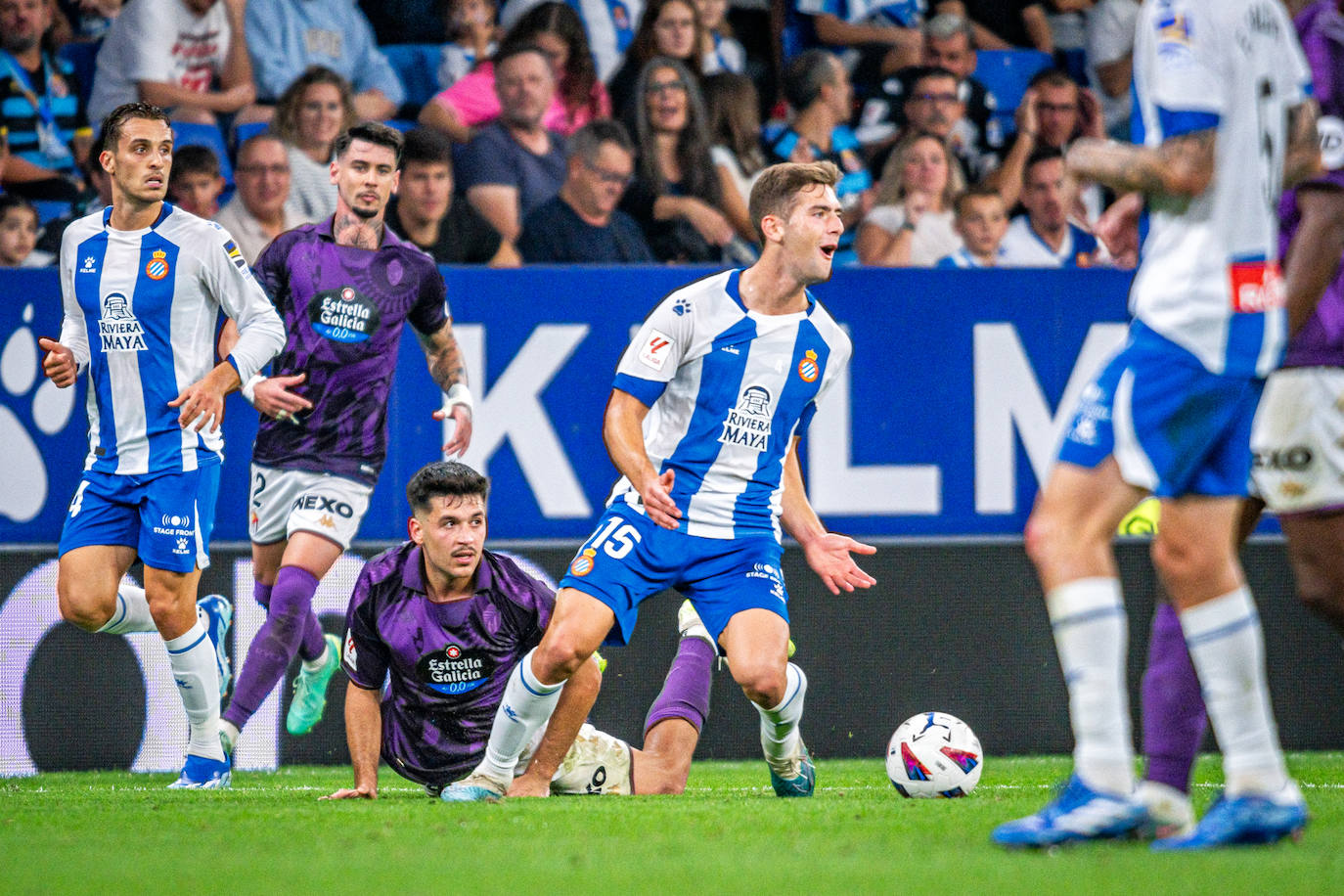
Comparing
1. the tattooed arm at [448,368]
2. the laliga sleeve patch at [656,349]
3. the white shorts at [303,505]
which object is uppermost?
the laliga sleeve patch at [656,349]

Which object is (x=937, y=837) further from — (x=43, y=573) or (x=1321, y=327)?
(x=43, y=573)

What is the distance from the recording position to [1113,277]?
846 cm

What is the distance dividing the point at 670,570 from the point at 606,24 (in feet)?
18.5

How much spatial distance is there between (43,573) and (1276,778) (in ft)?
19.0

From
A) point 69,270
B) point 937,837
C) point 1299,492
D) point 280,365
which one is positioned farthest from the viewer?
point 280,365

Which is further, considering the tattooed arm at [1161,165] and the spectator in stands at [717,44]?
the spectator in stands at [717,44]

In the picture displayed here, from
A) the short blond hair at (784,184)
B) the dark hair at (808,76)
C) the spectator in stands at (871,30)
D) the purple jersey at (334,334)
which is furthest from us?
the spectator in stands at (871,30)

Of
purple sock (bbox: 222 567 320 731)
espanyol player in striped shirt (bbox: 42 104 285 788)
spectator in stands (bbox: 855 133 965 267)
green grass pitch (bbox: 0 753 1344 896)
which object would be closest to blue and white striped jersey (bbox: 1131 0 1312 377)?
green grass pitch (bbox: 0 753 1344 896)

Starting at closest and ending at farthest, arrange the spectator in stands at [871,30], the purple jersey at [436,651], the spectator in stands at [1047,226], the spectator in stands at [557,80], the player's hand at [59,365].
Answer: the purple jersey at [436,651]
the player's hand at [59,365]
the spectator in stands at [557,80]
the spectator in stands at [1047,226]
the spectator in stands at [871,30]

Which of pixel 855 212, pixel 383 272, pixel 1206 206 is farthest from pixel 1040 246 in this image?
pixel 1206 206

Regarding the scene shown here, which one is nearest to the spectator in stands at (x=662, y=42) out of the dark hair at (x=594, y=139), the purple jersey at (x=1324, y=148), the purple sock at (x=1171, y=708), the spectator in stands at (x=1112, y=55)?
the dark hair at (x=594, y=139)

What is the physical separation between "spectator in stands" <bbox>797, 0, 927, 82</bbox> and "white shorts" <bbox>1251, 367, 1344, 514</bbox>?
20.4 ft

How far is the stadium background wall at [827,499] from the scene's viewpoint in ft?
25.1

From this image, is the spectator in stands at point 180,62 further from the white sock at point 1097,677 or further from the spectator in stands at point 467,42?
the white sock at point 1097,677
